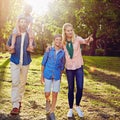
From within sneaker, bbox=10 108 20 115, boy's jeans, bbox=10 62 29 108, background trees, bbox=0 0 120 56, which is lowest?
sneaker, bbox=10 108 20 115

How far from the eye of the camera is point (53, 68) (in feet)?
25.4

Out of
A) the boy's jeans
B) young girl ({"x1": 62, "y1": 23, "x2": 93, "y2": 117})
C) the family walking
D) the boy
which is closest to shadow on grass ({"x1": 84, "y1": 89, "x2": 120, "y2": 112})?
the family walking

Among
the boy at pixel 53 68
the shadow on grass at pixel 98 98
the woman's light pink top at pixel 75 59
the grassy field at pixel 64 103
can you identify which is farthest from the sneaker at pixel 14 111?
the shadow on grass at pixel 98 98

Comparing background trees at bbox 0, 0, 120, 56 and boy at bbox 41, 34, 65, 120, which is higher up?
background trees at bbox 0, 0, 120, 56

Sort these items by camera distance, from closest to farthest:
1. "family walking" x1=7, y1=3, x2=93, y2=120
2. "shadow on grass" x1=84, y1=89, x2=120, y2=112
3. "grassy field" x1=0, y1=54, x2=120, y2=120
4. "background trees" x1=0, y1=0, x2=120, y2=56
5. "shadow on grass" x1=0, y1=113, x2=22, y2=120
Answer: "shadow on grass" x1=0, y1=113, x2=22, y2=120
"family walking" x1=7, y1=3, x2=93, y2=120
"grassy field" x1=0, y1=54, x2=120, y2=120
"shadow on grass" x1=84, y1=89, x2=120, y2=112
"background trees" x1=0, y1=0, x2=120, y2=56

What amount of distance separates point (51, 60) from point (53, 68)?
174 mm

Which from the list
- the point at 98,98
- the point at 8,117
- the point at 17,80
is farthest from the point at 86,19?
the point at 8,117

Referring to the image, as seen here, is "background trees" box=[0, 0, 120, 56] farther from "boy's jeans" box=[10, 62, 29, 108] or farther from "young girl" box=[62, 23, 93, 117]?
A: "young girl" box=[62, 23, 93, 117]

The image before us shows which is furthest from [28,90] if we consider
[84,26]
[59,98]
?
[84,26]

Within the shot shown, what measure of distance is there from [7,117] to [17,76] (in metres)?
0.89

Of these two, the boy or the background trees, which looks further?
the background trees

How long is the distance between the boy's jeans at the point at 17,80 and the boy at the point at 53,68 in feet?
1.80

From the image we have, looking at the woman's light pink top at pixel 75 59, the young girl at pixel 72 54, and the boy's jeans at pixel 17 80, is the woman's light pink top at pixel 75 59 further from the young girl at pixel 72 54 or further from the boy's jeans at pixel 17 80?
the boy's jeans at pixel 17 80

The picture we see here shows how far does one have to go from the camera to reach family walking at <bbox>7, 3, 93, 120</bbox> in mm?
7738
